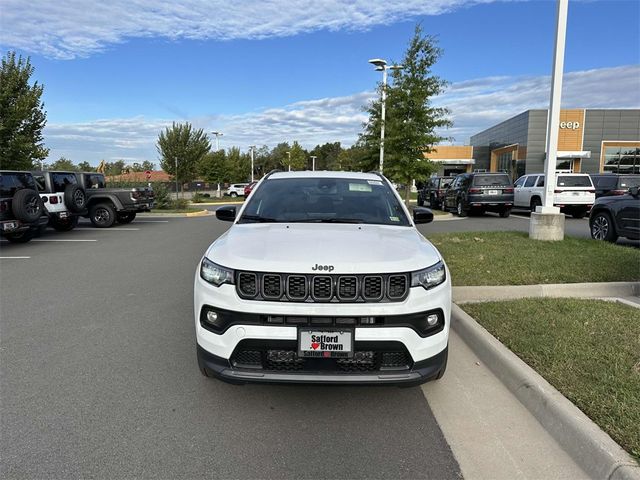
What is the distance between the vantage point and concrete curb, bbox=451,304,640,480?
8.43ft

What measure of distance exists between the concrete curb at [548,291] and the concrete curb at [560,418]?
165 centimetres

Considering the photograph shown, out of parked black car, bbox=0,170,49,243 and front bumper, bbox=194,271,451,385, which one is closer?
front bumper, bbox=194,271,451,385

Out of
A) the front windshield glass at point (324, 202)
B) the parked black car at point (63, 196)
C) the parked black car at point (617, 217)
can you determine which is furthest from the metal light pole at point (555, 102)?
the parked black car at point (63, 196)

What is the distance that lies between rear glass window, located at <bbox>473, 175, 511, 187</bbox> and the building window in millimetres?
32304

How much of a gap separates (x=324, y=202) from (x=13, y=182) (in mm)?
9806

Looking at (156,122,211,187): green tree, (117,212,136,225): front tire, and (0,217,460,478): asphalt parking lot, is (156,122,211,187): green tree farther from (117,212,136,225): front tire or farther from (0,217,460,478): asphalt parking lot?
(0,217,460,478): asphalt parking lot

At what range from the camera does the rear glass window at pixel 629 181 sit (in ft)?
60.7

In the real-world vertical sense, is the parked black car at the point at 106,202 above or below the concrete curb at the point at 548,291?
above

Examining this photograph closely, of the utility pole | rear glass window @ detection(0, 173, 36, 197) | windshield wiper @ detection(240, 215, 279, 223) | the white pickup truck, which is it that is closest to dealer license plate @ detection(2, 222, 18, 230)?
rear glass window @ detection(0, 173, 36, 197)

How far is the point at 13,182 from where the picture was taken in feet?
36.6

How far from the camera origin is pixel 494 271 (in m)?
7.00

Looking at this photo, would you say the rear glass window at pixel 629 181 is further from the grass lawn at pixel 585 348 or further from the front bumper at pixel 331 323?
the front bumper at pixel 331 323

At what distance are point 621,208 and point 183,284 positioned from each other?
349 inches

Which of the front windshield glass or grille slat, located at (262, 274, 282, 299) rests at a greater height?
the front windshield glass
